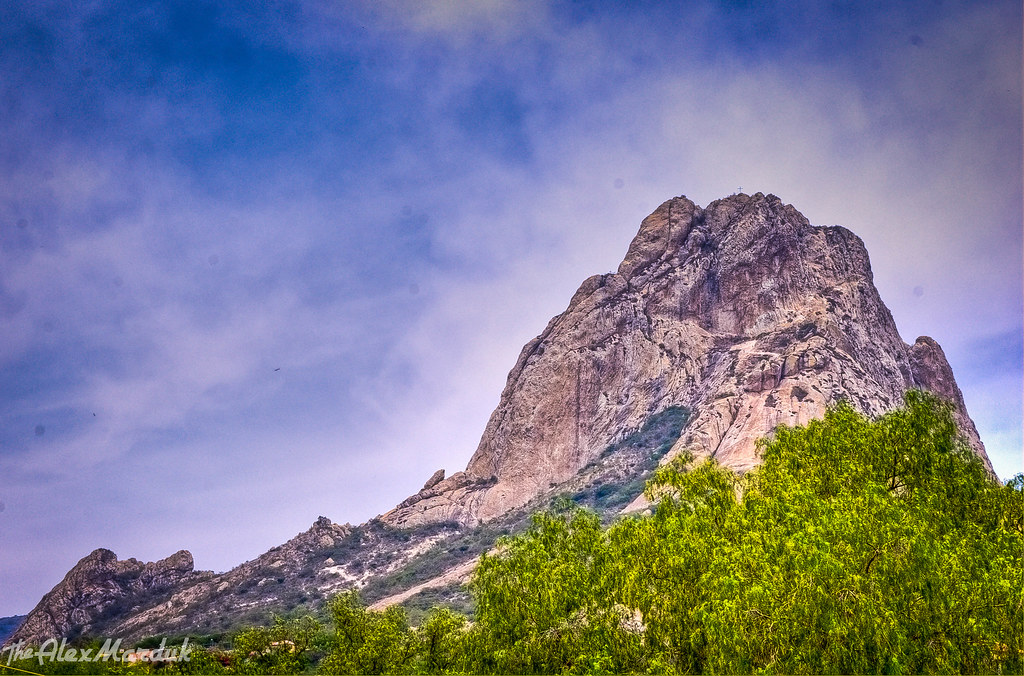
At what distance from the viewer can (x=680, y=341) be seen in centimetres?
15950

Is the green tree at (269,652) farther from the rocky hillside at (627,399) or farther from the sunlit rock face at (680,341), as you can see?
the sunlit rock face at (680,341)

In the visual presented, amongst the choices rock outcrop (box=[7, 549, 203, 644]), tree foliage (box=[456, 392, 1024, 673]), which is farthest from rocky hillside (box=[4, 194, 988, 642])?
tree foliage (box=[456, 392, 1024, 673])

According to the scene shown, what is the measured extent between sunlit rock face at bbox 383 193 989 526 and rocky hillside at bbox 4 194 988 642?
1.49 feet

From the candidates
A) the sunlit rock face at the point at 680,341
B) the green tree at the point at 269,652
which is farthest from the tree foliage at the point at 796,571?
the sunlit rock face at the point at 680,341

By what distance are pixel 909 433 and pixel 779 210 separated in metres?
167

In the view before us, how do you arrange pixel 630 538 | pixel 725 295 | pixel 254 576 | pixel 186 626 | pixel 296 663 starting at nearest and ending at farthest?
pixel 630 538, pixel 296 663, pixel 186 626, pixel 254 576, pixel 725 295

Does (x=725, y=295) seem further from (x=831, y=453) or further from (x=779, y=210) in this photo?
(x=831, y=453)

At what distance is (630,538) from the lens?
66.9ft

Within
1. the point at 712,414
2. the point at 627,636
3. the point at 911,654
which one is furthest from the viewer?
the point at 712,414

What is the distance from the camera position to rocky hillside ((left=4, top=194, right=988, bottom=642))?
124688 mm

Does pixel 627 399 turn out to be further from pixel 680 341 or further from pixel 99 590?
pixel 99 590

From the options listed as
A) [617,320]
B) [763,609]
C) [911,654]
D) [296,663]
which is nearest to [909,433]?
[911,654]

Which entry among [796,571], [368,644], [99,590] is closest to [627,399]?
[99,590]

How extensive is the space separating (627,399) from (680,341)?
1851 centimetres
